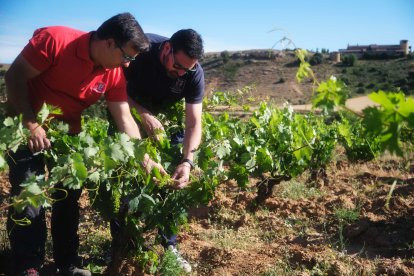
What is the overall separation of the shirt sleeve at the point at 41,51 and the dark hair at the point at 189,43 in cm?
84

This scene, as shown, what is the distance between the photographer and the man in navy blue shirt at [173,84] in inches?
114

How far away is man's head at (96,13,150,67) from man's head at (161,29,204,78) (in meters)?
0.42

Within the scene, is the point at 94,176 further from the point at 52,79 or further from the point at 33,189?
the point at 52,79

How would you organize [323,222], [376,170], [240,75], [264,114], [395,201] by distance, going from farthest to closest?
[240,75]
[376,170]
[264,114]
[395,201]
[323,222]

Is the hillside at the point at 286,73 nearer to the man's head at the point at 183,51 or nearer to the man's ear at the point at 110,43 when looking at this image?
the man's head at the point at 183,51

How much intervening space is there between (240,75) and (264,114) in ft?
121

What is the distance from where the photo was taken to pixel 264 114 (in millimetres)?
5121

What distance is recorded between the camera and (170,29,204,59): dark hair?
286 centimetres

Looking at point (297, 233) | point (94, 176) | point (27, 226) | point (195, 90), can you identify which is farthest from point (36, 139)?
point (297, 233)

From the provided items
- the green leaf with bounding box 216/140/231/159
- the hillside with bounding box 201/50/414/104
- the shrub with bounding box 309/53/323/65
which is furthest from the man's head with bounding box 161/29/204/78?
the shrub with bounding box 309/53/323/65

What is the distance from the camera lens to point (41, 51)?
235 cm

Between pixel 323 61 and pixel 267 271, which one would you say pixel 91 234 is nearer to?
pixel 267 271

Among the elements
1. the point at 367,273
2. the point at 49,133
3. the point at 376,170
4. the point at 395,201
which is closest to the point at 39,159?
the point at 49,133

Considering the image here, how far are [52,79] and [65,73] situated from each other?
0.09 meters
